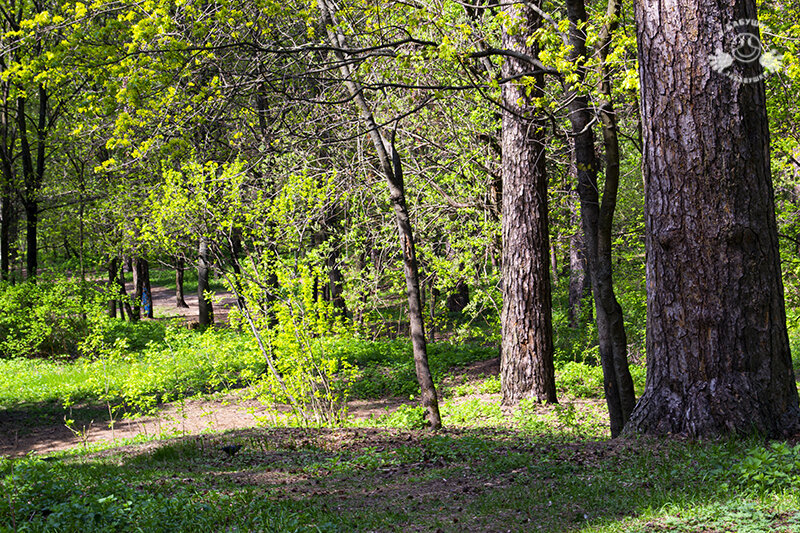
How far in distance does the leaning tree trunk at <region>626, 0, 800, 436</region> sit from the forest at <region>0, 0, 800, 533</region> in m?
0.02

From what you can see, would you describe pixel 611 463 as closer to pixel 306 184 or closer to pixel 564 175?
pixel 306 184

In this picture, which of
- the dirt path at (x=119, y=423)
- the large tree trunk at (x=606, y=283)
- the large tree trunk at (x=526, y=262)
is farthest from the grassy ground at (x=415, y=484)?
the dirt path at (x=119, y=423)

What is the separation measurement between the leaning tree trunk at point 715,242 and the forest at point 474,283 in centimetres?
2

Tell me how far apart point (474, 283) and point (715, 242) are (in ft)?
23.1

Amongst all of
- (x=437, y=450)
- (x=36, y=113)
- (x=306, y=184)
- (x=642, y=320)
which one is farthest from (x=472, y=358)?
(x=36, y=113)

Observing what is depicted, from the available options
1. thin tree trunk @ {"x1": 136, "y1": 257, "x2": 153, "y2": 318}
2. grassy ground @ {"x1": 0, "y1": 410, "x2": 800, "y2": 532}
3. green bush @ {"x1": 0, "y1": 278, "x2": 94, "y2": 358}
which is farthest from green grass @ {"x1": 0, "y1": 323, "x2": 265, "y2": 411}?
Result: thin tree trunk @ {"x1": 136, "y1": 257, "x2": 153, "y2": 318}

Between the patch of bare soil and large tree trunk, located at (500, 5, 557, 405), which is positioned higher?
large tree trunk, located at (500, 5, 557, 405)

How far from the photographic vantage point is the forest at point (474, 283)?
4180 millimetres

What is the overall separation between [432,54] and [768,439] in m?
4.11

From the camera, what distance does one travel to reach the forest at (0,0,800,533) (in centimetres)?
418

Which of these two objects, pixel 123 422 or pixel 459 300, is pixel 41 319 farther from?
pixel 459 300

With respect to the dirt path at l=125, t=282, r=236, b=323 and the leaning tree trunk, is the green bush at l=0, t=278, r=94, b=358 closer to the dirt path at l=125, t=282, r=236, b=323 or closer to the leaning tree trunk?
the dirt path at l=125, t=282, r=236, b=323

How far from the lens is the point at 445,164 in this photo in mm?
11133

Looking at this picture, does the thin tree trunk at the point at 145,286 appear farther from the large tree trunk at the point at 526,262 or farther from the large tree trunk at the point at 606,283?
the large tree trunk at the point at 606,283
